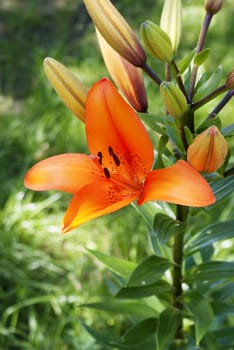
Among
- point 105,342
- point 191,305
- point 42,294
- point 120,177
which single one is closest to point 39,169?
point 120,177

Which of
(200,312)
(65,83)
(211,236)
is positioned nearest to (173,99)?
(65,83)

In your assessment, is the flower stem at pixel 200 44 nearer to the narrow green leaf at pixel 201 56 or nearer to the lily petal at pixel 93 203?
the narrow green leaf at pixel 201 56

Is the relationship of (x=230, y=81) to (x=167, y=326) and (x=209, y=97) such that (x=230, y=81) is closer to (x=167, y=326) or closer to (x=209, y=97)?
(x=209, y=97)

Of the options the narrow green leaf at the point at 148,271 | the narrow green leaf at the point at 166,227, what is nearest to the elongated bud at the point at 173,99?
the narrow green leaf at the point at 166,227

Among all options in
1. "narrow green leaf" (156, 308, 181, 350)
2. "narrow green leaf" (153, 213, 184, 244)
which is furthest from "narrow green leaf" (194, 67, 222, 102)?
"narrow green leaf" (156, 308, 181, 350)

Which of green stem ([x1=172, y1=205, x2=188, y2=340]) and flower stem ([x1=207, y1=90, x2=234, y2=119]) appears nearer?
flower stem ([x1=207, y1=90, x2=234, y2=119])

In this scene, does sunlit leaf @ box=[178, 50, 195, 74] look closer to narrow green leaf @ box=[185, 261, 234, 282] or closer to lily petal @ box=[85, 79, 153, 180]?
lily petal @ box=[85, 79, 153, 180]

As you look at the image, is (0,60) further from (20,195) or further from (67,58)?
(20,195)
